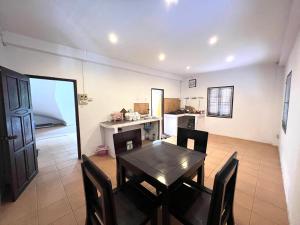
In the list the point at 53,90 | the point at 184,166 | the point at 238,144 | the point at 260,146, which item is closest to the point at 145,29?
the point at 184,166

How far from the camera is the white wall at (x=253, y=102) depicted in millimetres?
4020

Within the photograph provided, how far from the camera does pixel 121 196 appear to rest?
134 cm

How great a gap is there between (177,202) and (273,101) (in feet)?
15.0

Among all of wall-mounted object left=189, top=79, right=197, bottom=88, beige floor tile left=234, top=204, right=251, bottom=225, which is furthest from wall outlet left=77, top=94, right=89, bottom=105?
wall-mounted object left=189, top=79, right=197, bottom=88

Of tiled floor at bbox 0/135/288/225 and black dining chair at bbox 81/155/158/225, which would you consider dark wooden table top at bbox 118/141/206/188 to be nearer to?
black dining chair at bbox 81/155/158/225

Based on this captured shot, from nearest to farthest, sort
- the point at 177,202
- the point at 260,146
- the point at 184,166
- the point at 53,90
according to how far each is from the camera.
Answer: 1. the point at 177,202
2. the point at 184,166
3. the point at 260,146
4. the point at 53,90

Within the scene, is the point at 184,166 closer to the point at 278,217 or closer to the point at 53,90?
the point at 278,217

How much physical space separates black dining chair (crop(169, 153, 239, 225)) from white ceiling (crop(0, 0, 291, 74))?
1751 mm

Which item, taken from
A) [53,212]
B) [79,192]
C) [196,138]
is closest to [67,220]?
[53,212]

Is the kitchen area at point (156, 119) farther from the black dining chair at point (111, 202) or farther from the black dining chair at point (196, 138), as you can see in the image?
the black dining chair at point (111, 202)

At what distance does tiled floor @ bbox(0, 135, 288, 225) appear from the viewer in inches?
63.4

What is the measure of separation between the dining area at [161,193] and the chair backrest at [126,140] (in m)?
0.31

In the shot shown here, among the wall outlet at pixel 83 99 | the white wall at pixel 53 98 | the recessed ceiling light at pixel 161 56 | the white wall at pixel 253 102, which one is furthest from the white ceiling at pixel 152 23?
the white wall at pixel 53 98

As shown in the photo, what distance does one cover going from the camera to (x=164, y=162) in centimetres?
150
